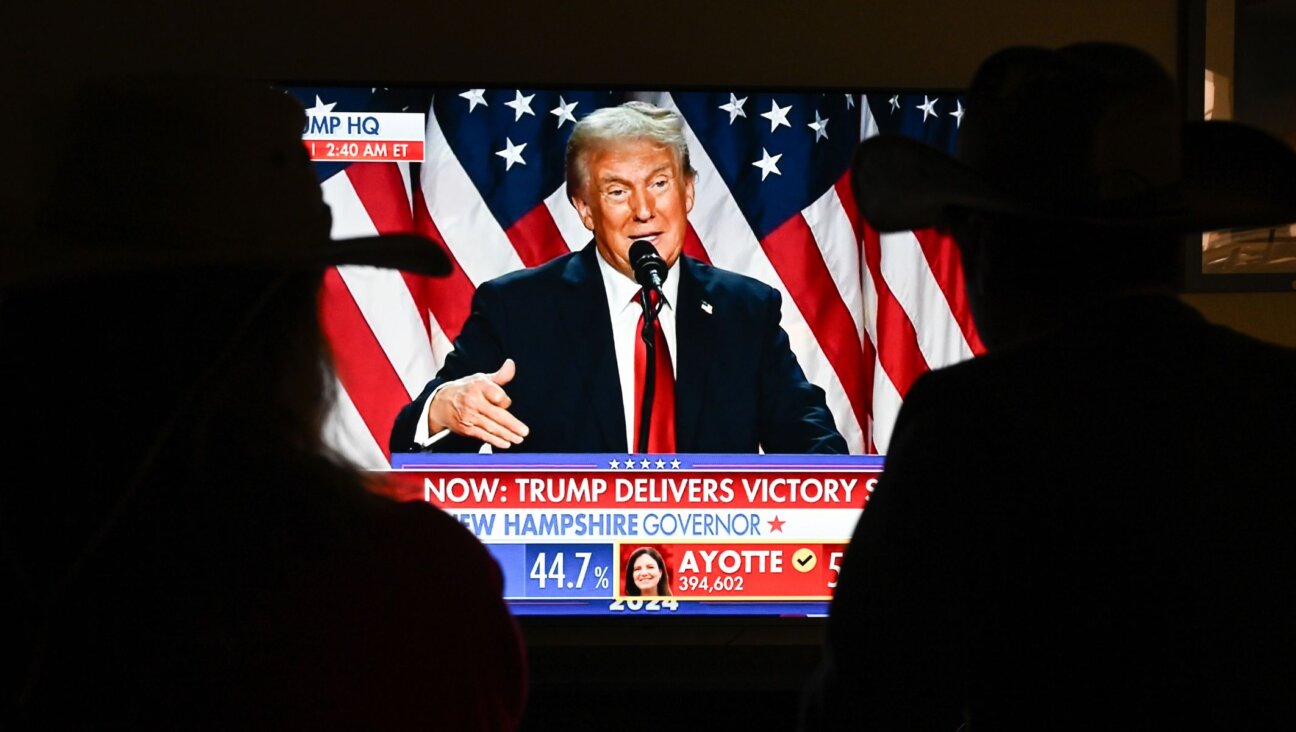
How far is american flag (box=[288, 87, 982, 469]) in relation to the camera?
2.68 m

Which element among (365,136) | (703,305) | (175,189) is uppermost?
(365,136)

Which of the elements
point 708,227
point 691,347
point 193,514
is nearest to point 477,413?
point 691,347

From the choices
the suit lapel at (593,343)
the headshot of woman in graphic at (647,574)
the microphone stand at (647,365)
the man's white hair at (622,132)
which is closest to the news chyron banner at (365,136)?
the man's white hair at (622,132)

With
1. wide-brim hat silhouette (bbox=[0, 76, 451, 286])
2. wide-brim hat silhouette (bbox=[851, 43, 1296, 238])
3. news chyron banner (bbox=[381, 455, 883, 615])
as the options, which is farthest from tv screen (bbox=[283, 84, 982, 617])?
wide-brim hat silhouette (bbox=[0, 76, 451, 286])

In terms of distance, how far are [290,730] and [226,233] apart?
413 mm

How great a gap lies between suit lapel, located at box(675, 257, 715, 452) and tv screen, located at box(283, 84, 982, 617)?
0.05 metres

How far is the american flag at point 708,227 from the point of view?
106 inches

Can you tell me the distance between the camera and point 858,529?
120cm

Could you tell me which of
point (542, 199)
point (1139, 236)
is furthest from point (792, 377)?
point (1139, 236)

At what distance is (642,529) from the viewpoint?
2.64 m

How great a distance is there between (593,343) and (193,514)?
1796 mm

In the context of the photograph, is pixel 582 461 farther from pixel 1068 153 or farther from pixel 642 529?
pixel 1068 153

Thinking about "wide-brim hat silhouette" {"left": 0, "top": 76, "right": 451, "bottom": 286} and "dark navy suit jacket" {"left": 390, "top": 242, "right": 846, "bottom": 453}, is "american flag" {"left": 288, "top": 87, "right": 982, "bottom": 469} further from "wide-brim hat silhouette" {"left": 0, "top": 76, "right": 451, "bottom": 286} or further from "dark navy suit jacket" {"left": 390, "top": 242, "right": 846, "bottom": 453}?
"wide-brim hat silhouette" {"left": 0, "top": 76, "right": 451, "bottom": 286}

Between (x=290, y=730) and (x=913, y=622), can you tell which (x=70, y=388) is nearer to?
(x=290, y=730)
